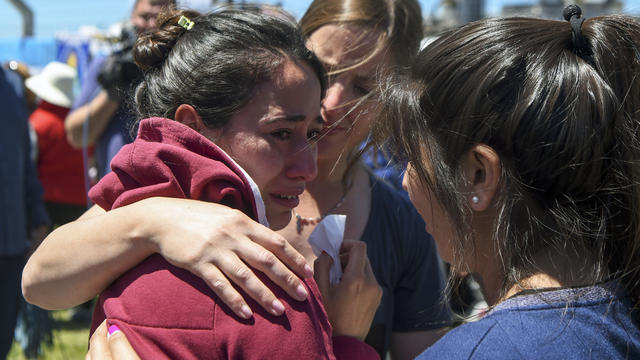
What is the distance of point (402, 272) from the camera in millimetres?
2115

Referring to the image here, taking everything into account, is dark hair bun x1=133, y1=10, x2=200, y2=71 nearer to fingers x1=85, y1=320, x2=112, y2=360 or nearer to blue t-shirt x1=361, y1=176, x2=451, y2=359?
fingers x1=85, y1=320, x2=112, y2=360

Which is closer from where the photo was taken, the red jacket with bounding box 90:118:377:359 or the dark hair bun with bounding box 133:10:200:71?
the red jacket with bounding box 90:118:377:359

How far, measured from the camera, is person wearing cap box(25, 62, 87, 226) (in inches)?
220

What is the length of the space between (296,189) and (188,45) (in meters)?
0.45

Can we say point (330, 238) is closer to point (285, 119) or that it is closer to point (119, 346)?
point (285, 119)

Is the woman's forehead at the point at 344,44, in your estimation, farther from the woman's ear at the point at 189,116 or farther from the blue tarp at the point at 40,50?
the blue tarp at the point at 40,50

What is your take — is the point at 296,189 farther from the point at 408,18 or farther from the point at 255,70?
the point at 408,18

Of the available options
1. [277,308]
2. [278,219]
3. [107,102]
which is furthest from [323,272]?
[107,102]

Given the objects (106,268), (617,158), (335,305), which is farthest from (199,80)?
(617,158)

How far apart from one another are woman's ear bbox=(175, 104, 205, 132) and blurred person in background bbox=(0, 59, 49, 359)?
2.57 m

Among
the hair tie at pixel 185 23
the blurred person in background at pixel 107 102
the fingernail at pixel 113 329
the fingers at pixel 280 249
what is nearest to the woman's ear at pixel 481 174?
the fingers at pixel 280 249

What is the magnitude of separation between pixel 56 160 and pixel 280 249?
492cm

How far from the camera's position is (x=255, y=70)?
1.55 meters

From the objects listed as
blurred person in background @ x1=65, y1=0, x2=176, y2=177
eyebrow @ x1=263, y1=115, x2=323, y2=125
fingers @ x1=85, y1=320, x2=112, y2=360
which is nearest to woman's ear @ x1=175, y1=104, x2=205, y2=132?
eyebrow @ x1=263, y1=115, x2=323, y2=125
